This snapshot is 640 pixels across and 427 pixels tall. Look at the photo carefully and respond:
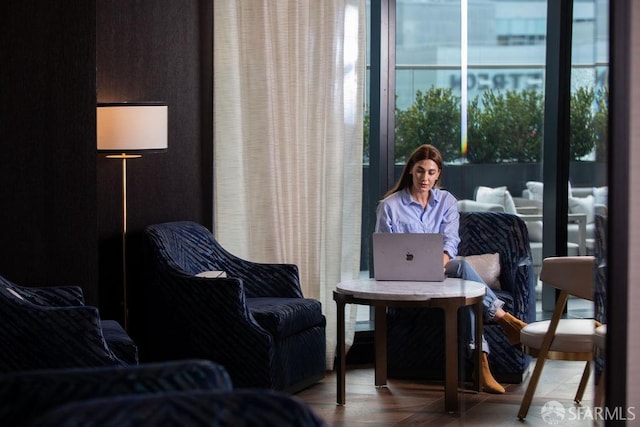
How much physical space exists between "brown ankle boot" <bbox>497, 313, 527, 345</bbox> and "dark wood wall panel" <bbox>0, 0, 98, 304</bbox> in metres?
2.14

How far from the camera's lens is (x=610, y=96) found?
290 cm

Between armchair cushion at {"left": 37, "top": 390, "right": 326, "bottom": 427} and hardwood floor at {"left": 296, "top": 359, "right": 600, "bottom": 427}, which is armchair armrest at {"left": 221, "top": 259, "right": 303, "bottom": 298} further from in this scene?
armchair cushion at {"left": 37, "top": 390, "right": 326, "bottom": 427}

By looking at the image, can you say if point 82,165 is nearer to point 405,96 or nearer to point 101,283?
point 101,283

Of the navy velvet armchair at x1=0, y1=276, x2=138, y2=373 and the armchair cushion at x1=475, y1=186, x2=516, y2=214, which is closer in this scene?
the armchair cushion at x1=475, y1=186, x2=516, y2=214

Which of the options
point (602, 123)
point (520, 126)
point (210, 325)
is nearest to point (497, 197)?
point (520, 126)

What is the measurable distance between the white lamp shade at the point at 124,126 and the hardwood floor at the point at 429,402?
151 centimetres

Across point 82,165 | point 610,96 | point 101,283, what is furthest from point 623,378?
point 101,283

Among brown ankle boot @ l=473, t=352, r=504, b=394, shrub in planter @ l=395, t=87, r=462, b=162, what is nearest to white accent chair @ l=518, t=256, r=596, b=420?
brown ankle boot @ l=473, t=352, r=504, b=394

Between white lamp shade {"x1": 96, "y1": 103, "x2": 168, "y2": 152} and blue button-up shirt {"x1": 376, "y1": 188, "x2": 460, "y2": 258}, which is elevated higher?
white lamp shade {"x1": 96, "y1": 103, "x2": 168, "y2": 152}

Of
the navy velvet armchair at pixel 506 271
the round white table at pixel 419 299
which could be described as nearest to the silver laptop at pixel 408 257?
the round white table at pixel 419 299

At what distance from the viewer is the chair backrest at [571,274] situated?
3.01 m

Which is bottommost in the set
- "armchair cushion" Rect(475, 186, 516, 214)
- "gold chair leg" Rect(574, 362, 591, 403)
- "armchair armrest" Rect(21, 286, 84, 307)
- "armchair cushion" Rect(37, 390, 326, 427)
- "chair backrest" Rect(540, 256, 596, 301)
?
"gold chair leg" Rect(574, 362, 591, 403)

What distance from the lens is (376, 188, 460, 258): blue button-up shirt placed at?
4.82m

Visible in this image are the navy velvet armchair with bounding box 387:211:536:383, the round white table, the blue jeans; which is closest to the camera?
the navy velvet armchair with bounding box 387:211:536:383
